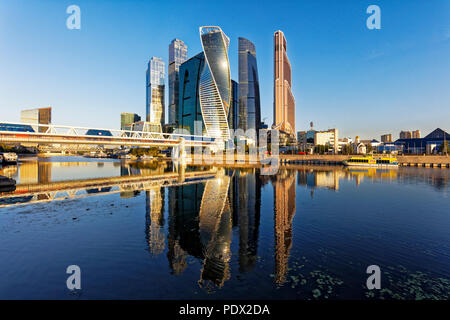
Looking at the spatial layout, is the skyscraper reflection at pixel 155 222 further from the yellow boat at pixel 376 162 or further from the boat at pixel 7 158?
the boat at pixel 7 158

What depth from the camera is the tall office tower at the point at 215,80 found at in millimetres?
159875

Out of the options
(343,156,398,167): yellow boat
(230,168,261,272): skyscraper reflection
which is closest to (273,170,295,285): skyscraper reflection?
(230,168,261,272): skyscraper reflection

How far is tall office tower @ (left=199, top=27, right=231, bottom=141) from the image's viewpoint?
15988cm

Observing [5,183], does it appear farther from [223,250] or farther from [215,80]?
[215,80]

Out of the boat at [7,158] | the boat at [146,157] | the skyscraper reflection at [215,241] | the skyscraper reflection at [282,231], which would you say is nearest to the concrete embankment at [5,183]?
the skyscraper reflection at [215,241]

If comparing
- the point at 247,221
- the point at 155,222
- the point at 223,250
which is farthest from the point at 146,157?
the point at 223,250

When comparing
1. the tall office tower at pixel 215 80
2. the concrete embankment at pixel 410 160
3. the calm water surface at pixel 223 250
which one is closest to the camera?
the calm water surface at pixel 223 250

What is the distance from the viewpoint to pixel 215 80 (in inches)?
6383

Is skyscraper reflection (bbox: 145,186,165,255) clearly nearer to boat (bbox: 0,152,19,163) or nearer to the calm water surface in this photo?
the calm water surface

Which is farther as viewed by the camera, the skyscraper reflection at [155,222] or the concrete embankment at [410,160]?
the concrete embankment at [410,160]

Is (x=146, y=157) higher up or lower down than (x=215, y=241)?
higher up

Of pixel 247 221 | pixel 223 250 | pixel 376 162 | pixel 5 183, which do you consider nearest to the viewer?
pixel 223 250

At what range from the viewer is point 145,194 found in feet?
104
